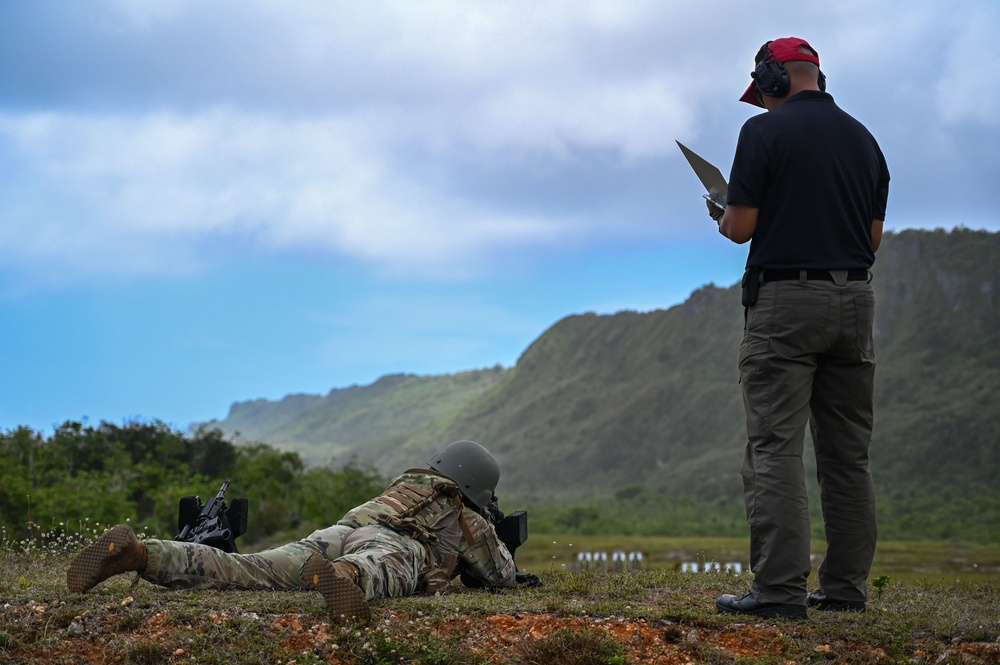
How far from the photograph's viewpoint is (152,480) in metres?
30.5

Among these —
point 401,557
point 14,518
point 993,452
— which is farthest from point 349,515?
point 993,452

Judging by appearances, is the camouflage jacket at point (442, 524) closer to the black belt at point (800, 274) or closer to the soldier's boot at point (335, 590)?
the soldier's boot at point (335, 590)

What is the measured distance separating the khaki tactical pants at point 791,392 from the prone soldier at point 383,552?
2119mm

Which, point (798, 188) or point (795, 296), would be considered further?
point (798, 188)

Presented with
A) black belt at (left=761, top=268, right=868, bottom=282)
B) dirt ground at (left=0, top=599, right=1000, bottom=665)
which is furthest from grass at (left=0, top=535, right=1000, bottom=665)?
black belt at (left=761, top=268, right=868, bottom=282)

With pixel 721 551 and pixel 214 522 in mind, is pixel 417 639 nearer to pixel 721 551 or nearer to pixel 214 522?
pixel 214 522

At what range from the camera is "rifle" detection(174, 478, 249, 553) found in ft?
24.0

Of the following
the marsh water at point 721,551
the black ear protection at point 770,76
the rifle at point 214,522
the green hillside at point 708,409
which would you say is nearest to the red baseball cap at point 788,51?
the black ear protection at point 770,76

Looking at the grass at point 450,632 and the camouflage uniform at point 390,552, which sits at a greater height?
the camouflage uniform at point 390,552

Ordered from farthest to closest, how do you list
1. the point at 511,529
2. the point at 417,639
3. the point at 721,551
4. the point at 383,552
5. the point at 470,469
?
the point at 721,551 → the point at 511,529 → the point at 470,469 → the point at 383,552 → the point at 417,639

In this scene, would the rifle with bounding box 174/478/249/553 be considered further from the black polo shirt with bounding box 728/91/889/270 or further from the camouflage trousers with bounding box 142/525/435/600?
the black polo shirt with bounding box 728/91/889/270

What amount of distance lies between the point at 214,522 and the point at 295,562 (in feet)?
2.24

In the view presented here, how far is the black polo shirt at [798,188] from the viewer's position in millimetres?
6305

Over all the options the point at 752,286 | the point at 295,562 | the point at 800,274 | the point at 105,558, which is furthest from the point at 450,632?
the point at 800,274
